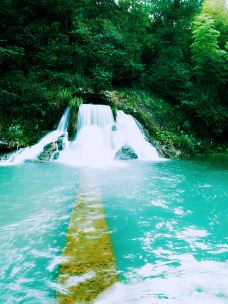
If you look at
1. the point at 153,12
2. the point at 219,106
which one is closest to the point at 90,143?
the point at 219,106

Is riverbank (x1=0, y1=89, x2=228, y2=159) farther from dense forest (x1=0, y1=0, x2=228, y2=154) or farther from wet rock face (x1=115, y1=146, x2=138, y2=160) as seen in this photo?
wet rock face (x1=115, y1=146, x2=138, y2=160)

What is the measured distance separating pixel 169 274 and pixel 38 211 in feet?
8.76

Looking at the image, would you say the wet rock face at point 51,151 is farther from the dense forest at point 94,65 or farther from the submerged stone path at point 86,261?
the submerged stone path at point 86,261

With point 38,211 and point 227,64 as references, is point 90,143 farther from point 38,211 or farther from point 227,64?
point 227,64

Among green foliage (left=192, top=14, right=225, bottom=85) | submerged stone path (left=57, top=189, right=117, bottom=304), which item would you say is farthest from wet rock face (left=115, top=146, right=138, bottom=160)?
green foliage (left=192, top=14, right=225, bottom=85)

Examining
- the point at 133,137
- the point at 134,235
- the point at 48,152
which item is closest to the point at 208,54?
the point at 133,137

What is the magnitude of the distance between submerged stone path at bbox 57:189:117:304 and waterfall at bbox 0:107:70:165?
21.9 ft

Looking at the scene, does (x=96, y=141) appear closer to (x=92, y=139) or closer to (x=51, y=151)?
(x=92, y=139)

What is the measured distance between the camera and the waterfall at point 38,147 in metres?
10.7

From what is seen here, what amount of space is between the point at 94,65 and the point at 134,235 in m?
13.9

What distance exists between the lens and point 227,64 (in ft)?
54.9

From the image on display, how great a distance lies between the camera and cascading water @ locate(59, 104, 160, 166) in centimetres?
1153

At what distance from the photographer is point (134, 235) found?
400 centimetres

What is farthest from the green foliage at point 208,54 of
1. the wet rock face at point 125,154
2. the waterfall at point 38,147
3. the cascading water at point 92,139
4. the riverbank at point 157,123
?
the waterfall at point 38,147
